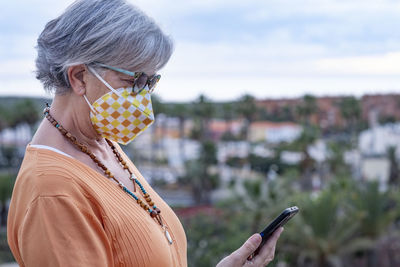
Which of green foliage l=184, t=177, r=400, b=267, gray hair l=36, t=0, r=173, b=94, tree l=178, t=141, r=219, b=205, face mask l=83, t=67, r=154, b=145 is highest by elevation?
gray hair l=36, t=0, r=173, b=94

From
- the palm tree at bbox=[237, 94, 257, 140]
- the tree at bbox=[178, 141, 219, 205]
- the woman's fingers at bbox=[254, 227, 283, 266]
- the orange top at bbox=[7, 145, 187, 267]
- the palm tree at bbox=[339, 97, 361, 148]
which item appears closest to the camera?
the orange top at bbox=[7, 145, 187, 267]

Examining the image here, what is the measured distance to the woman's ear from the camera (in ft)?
4.39

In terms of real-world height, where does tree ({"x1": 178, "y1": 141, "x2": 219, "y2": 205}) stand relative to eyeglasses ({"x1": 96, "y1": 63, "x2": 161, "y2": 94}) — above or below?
below

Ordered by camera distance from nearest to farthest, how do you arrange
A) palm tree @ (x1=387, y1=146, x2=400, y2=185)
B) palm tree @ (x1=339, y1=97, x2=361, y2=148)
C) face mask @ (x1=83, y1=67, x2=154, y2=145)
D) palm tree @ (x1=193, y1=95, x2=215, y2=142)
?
face mask @ (x1=83, y1=67, x2=154, y2=145), palm tree @ (x1=387, y1=146, x2=400, y2=185), palm tree @ (x1=193, y1=95, x2=215, y2=142), palm tree @ (x1=339, y1=97, x2=361, y2=148)

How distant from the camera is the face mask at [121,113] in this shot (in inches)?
55.3

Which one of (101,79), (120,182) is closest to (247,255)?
(120,182)

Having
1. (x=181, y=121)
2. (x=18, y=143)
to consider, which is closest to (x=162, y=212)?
(x=181, y=121)

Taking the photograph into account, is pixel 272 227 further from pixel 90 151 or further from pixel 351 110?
pixel 351 110

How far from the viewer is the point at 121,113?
1.47 m

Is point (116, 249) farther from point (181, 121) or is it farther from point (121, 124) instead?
point (181, 121)

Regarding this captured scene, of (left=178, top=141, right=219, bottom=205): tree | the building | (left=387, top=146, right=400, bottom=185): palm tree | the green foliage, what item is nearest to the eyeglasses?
the green foliage

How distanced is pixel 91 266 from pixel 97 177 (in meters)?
0.28

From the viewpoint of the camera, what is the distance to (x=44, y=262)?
3.71 ft

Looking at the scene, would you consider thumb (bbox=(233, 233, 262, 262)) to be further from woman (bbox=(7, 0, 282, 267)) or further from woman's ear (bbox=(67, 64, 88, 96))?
woman's ear (bbox=(67, 64, 88, 96))
